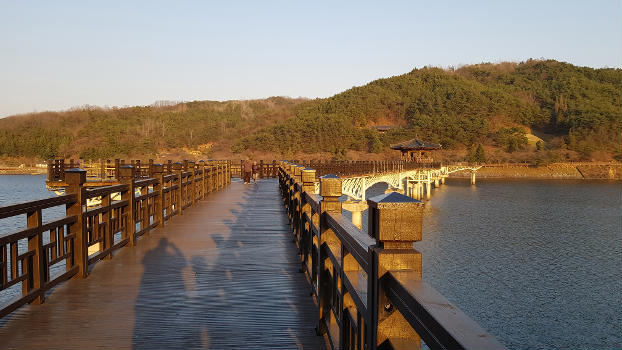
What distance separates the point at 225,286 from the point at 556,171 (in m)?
104

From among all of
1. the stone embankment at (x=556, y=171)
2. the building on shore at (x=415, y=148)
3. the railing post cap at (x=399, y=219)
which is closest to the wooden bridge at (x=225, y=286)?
the railing post cap at (x=399, y=219)

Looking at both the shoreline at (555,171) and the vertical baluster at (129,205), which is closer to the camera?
the vertical baluster at (129,205)

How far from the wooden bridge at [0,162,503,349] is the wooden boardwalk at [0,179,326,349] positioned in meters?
0.01

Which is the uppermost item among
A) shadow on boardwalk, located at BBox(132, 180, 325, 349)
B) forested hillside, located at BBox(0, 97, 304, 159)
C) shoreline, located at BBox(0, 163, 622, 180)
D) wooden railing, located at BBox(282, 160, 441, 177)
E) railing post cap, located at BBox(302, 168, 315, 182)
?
forested hillside, located at BBox(0, 97, 304, 159)

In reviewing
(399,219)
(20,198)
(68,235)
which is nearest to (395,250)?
(399,219)

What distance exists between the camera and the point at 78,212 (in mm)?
6020

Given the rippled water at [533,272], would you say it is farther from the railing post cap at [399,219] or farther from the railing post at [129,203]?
the railing post cap at [399,219]

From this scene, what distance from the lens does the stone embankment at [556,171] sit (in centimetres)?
9594

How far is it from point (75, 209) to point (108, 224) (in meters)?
1.15

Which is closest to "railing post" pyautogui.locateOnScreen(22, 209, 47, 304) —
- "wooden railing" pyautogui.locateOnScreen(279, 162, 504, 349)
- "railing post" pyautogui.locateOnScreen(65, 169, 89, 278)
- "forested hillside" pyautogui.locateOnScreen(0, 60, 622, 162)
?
"railing post" pyautogui.locateOnScreen(65, 169, 89, 278)

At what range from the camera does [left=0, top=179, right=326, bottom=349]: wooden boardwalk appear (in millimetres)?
4090

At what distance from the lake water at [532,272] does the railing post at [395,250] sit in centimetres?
986

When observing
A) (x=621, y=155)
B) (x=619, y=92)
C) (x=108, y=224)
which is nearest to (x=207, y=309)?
(x=108, y=224)

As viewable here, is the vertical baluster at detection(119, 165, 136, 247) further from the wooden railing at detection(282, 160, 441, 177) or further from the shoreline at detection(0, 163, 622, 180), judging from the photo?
the shoreline at detection(0, 163, 622, 180)
